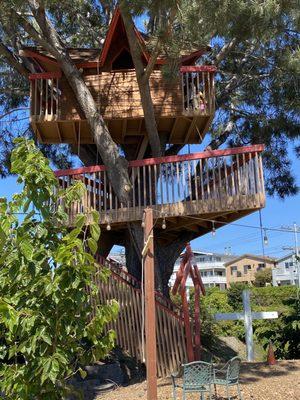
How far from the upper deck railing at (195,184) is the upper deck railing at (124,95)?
1.79 metres

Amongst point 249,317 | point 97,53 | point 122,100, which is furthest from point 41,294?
point 97,53

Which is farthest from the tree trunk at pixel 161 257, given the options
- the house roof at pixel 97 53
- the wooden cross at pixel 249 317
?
the house roof at pixel 97 53

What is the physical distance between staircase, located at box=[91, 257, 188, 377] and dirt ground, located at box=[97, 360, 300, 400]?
0.58 m

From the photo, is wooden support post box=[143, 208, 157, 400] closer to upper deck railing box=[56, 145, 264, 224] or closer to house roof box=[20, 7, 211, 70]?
upper deck railing box=[56, 145, 264, 224]

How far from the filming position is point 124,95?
1272 cm

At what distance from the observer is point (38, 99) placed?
12.4 metres

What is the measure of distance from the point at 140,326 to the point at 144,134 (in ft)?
17.8

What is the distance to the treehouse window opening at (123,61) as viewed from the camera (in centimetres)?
1359

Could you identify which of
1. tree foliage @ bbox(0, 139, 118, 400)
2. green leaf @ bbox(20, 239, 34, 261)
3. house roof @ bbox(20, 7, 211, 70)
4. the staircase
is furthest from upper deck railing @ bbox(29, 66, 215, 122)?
green leaf @ bbox(20, 239, 34, 261)

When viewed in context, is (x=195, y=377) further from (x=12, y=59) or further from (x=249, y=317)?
(x=12, y=59)

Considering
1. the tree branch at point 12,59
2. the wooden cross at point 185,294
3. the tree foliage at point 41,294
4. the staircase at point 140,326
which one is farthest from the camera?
the tree branch at point 12,59

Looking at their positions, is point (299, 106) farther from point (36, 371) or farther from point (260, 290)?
point (260, 290)

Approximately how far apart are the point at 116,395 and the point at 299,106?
25.8 feet

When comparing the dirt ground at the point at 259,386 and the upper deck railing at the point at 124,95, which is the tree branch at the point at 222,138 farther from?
the dirt ground at the point at 259,386
